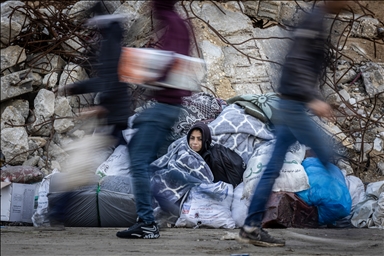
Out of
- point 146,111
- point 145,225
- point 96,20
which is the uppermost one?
point 96,20

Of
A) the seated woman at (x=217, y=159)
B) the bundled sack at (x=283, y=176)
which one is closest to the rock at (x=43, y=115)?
the seated woman at (x=217, y=159)

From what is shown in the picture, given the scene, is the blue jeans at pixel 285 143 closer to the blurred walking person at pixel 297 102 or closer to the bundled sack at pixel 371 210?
the blurred walking person at pixel 297 102

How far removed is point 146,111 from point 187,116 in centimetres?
291

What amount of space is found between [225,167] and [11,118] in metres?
2.79

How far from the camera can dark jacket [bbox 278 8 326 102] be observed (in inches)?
167

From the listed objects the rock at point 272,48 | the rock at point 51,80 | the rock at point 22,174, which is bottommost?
the rock at point 22,174

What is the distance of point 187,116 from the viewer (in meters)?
7.49

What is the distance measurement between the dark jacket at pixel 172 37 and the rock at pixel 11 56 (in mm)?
4095

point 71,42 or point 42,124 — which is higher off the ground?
point 71,42

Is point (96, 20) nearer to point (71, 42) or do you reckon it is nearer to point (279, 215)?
point (279, 215)

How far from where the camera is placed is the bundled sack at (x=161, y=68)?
177 inches

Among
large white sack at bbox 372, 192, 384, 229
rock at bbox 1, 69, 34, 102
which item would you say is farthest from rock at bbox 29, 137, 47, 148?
large white sack at bbox 372, 192, 384, 229

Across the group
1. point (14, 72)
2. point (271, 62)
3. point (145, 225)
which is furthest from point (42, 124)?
point (145, 225)

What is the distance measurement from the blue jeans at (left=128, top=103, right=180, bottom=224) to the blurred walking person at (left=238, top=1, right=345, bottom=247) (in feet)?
2.40
